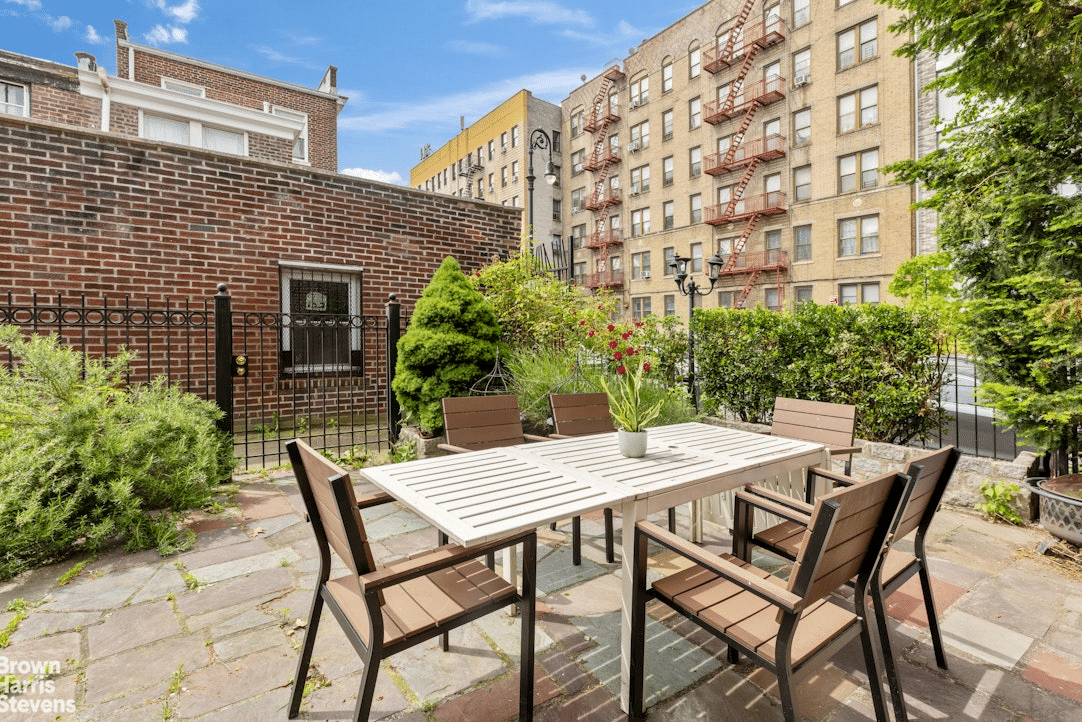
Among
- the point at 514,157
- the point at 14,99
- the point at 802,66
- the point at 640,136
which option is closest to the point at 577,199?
the point at 514,157

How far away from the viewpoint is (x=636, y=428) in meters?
2.71

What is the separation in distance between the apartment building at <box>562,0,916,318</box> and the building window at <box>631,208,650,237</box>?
0.22 ft

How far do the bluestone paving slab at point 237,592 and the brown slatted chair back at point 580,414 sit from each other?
75.4 inches

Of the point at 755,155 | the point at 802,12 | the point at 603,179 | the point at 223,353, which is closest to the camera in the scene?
the point at 223,353

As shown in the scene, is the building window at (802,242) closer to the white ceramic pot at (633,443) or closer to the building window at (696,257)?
the building window at (696,257)

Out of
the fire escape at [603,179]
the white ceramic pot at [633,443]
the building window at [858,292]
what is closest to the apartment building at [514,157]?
the fire escape at [603,179]

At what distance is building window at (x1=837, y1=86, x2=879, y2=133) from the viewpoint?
19.3 m

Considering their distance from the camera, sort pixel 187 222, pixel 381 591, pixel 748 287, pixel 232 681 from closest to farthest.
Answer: pixel 381 591 < pixel 232 681 < pixel 187 222 < pixel 748 287

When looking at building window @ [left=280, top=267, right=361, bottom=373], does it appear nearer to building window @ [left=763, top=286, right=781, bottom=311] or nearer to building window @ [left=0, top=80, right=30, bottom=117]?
building window @ [left=0, top=80, right=30, bottom=117]

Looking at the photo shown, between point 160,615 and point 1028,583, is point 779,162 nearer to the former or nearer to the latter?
point 1028,583

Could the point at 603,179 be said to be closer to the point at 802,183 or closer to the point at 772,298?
the point at 802,183

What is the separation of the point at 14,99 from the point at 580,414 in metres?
20.1

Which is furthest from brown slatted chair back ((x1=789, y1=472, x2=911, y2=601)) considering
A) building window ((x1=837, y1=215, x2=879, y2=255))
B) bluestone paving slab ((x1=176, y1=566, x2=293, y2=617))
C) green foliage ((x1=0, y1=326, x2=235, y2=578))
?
building window ((x1=837, y1=215, x2=879, y2=255))

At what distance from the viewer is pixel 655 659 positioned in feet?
7.35
